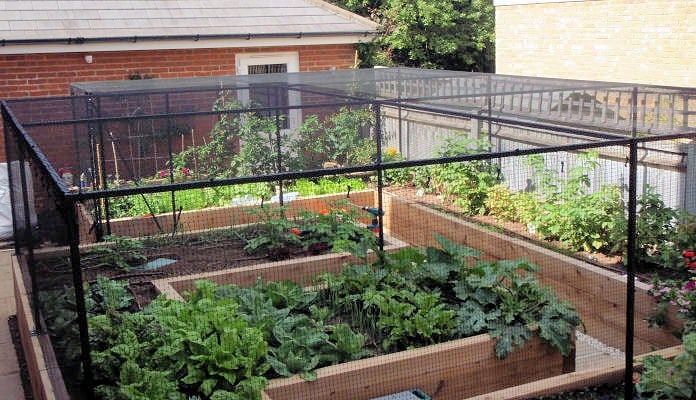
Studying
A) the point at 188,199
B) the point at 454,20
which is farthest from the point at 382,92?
the point at 454,20

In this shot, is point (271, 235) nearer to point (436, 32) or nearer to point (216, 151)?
point (216, 151)

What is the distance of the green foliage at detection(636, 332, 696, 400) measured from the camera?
3.72 metres

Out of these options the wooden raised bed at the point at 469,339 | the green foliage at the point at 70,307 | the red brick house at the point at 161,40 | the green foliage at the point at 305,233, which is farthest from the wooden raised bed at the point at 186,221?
the red brick house at the point at 161,40

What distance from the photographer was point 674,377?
377 cm

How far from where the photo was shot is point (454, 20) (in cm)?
2427

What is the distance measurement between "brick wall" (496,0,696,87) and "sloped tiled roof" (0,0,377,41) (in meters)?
4.14

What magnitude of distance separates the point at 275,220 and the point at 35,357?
305 cm

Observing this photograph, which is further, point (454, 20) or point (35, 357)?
point (454, 20)

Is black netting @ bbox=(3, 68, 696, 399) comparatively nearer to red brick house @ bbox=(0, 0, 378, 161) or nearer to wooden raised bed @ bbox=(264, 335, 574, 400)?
wooden raised bed @ bbox=(264, 335, 574, 400)

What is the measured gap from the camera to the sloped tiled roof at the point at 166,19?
36.5ft

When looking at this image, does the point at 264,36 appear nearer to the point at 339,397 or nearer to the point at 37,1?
the point at 37,1

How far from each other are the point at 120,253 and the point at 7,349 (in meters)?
1.21

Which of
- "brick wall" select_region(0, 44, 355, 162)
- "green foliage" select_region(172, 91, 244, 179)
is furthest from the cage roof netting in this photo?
"brick wall" select_region(0, 44, 355, 162)

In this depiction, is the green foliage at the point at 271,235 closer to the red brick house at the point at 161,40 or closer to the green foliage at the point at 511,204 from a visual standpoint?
the green foliage at the point at 511,204
